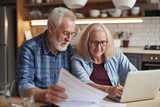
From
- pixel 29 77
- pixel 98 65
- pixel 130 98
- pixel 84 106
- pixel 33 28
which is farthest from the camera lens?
pixel 33 28

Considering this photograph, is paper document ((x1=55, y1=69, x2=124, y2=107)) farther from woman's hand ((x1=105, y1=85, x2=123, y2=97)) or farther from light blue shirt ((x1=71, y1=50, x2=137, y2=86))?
light blue shirt ((x1=71, y1=50, x2=137, y2=86))

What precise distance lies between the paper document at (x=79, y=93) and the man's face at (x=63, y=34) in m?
0.55

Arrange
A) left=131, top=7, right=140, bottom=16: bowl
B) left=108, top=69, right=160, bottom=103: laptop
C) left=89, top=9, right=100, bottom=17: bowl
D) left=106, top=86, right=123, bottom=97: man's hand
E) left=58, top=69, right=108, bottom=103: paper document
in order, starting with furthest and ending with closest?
1. left=89, top=9, right=100, bottom=17: bowl
2. left=131, top=7, right=140, bottom=16: bowl
3. left=106, top=86, right=123, bottom=97: man's hand
4. left=108, top=69, right=160, bottom=103: laptop
5. left=58, top=69, right=108, bottom=103: paper document

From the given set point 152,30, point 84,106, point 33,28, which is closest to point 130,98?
point 84,106

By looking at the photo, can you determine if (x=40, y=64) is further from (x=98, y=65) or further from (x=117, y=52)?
(x=117, y=52)

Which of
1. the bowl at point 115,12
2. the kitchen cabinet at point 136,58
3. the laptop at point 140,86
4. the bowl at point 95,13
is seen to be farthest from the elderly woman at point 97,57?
the bowl at point 95,13

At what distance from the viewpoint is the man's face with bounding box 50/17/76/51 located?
188 centimetres

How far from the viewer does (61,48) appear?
1.93 meters

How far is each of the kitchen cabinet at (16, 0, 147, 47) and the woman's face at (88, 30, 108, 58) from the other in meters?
2.45

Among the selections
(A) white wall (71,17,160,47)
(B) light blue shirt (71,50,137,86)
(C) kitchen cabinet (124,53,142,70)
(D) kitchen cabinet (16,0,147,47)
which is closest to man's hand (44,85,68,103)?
(B) light blue shirt (71,50,137,86)

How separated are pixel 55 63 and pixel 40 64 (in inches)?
4.8

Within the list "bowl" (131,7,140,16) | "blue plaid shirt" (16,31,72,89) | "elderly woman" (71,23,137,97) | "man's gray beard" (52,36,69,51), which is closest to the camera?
"blue plaid shirt" (16,31,72,89)

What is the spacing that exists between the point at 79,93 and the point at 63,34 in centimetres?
60

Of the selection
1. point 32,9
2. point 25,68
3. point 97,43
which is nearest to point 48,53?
point 25,68
